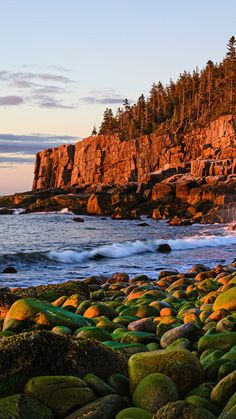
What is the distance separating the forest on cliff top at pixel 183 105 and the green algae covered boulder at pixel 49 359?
74.2m

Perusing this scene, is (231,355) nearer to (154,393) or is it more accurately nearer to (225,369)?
(225,369)

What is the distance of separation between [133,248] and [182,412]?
22.0m

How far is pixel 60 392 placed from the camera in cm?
344

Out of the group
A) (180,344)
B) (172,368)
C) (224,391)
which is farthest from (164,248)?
(224,391)

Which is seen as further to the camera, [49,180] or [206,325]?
[49,180]

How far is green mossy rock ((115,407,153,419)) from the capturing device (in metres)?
3.21

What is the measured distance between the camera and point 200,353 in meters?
4.64

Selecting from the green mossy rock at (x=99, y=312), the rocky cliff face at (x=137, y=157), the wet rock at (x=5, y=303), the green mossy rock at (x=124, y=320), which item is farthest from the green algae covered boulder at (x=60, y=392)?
the rocky cliff face at (x=137, y=157)

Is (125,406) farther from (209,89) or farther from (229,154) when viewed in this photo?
(209,89)

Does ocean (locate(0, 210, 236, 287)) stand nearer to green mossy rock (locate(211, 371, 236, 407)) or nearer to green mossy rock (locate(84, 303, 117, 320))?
green mossy rock (locate(84, 303, 117, 320))

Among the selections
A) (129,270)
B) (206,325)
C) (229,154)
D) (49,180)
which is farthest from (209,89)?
(206,325)

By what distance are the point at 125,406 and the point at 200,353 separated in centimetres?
140

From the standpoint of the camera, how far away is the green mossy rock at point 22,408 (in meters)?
3.22

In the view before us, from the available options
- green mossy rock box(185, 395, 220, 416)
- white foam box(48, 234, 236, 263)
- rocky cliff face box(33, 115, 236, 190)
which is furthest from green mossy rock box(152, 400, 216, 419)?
rocky cliff face box(33, 115, 236, 190)
